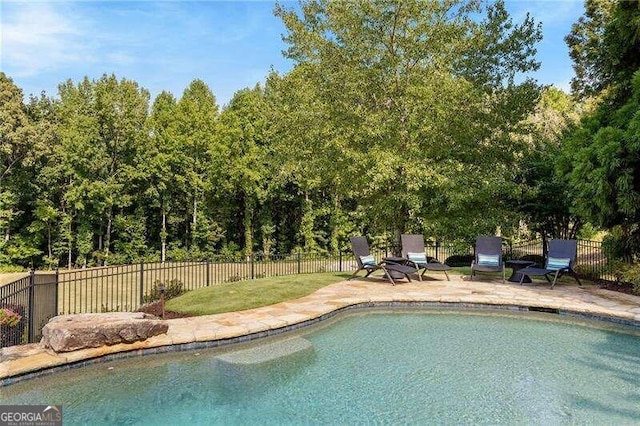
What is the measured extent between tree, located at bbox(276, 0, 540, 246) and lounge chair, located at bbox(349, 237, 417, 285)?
2314 millimetres

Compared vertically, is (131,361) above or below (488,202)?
below

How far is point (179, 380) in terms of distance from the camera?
5.22 metres

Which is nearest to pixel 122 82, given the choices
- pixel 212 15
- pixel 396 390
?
pixel 212 15

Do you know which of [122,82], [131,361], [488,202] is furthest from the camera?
[122,82]

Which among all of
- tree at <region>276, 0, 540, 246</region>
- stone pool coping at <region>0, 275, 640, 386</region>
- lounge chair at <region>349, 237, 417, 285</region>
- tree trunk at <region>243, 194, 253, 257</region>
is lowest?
stone pool coping at <region>0, 275, 640, 386</region>

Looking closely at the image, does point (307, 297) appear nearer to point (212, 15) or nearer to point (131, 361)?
point (131, 361)

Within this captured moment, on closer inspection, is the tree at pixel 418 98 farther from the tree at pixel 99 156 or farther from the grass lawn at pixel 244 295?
the tree at pixel 99 156

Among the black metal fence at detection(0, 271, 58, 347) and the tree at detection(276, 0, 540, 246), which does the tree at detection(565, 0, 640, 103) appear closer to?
the tree at detection(276, 0, 540, 246)

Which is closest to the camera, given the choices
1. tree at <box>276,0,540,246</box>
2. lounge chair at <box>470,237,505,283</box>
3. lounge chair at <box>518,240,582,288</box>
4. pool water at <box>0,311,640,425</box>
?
pool water at <box>0,311,640,425</box>

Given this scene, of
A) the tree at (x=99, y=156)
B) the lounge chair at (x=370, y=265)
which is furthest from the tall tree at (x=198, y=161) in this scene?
the lounge chair at (x=370, y=265)

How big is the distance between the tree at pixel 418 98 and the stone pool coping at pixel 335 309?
3.91 metres

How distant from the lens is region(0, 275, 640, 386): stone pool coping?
5.43 metres

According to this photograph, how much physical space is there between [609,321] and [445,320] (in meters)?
2.83

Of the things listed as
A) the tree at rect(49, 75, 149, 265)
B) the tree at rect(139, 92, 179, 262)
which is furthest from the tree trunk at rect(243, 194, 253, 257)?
the tree at rect(49, 75, 149, 265)
